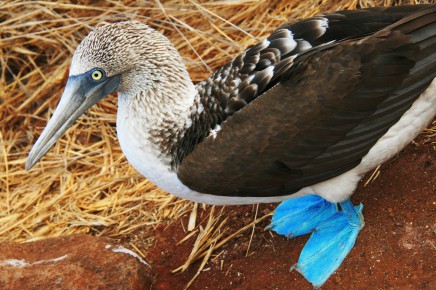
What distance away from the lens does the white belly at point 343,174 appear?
328 cm

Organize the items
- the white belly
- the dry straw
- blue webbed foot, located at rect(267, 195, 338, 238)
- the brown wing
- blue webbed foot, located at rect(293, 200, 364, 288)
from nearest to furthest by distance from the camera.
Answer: the brown wing < the white belly < blue webbed foot, located at rect(293, 200, 364, 288) < blue webbed foot, located at rect(267, 195, 338, 238) < the dry straw

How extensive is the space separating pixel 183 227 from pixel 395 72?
66.8 inches

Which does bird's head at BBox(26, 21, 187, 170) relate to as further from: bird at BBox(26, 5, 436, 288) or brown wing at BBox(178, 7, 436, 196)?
brown wing at BBox(178, 7, 436, 196)

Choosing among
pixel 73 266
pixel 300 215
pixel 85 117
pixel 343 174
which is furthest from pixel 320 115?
pixel 85 117

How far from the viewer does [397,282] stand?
327cm

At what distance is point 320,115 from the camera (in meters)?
3.10

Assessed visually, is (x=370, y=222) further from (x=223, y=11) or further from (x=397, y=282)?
(x=223, y=11)

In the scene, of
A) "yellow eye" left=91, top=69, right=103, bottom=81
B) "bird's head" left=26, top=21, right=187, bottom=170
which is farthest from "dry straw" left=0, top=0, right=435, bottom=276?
"yellow eye" left=91, top=69, right=103, bottom=81

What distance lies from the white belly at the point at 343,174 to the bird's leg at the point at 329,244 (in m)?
0.19

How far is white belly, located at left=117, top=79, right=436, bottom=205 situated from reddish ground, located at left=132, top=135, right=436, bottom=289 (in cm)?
33

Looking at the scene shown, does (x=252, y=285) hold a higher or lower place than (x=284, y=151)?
lower

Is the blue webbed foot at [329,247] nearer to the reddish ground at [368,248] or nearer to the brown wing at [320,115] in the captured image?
the reddish ground at [368,248]

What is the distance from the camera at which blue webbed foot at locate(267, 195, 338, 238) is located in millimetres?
3830

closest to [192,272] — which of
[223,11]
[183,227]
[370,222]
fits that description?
[183,227]
